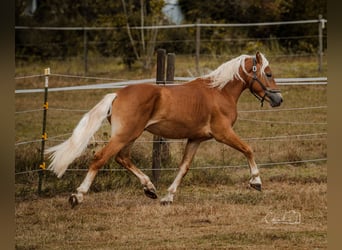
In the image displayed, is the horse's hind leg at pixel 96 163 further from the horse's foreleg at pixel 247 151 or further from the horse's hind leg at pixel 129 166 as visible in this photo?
the horse's foreleg at pixel 247 151

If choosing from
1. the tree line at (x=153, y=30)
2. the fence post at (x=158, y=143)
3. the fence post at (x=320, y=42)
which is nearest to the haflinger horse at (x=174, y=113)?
the fence post at (x=158, y=143)

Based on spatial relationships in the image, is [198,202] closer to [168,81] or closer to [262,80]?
[262,80]

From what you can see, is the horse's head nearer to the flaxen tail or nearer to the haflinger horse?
the haflinger horse

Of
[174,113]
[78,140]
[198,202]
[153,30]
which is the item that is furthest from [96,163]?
[153,30]

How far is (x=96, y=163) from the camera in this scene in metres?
3.74

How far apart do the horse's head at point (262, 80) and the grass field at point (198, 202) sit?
2.50 feet

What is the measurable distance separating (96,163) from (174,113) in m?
0.65

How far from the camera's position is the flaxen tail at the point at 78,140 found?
11.5ft

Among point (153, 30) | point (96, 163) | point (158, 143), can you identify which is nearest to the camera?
point (96, 163)

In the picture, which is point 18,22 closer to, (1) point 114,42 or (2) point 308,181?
(1) point 114,42

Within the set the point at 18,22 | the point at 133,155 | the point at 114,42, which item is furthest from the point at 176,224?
the point at 18,22

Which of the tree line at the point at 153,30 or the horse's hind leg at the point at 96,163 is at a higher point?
the tree line at the point at 153,30

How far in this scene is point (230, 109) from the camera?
4.24 m

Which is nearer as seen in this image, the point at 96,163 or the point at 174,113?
the point at 96,163
